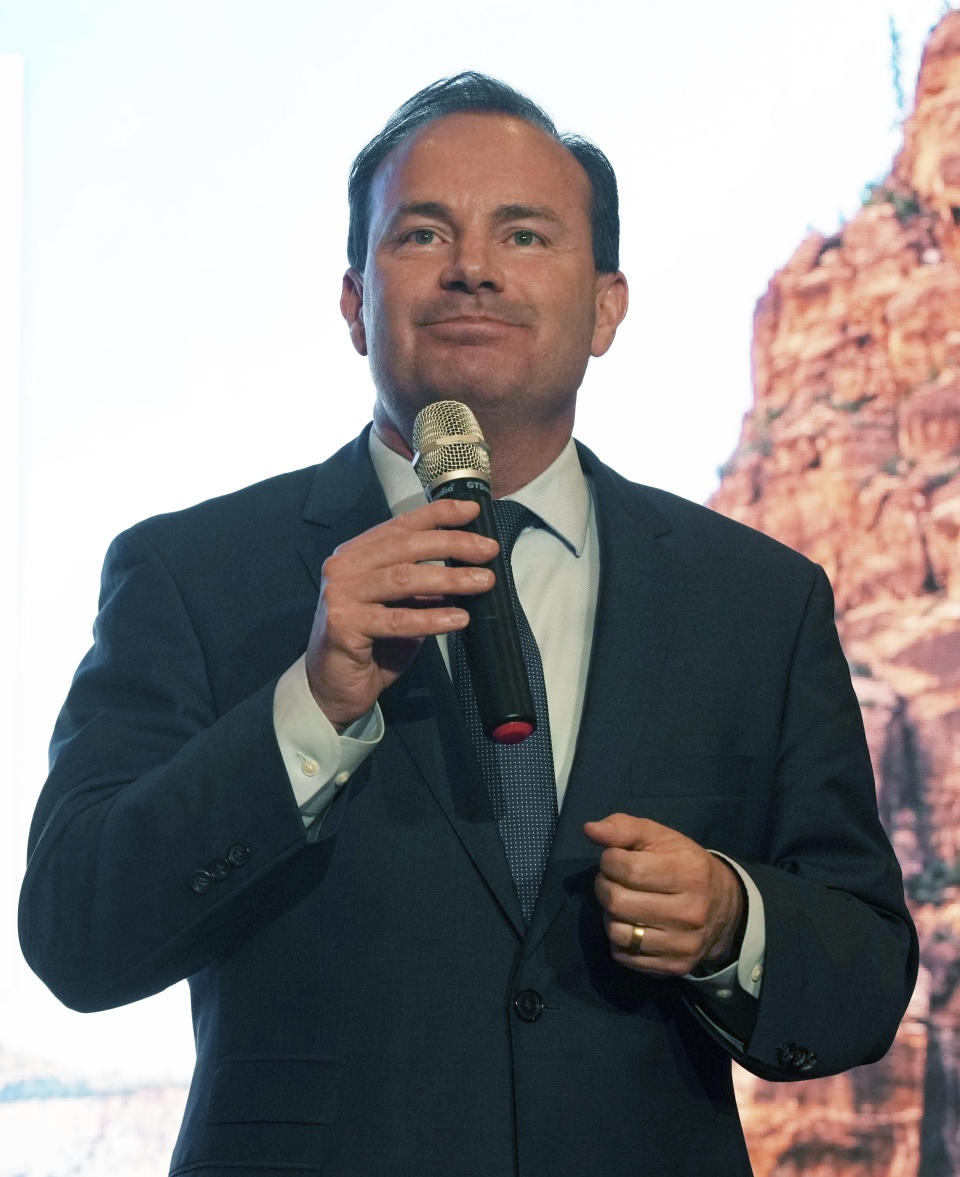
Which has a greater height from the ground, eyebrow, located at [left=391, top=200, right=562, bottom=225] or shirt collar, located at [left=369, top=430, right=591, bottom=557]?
eyebrow, located at [left=391, top=200, right=562, bottom=225]

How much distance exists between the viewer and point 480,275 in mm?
1822

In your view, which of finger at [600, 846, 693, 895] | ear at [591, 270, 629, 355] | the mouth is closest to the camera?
finger at [600, 846, 693, 895]

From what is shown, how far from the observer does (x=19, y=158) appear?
3.72m

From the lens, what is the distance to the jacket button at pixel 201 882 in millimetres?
1422

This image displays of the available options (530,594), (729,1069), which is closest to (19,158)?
(530,594)

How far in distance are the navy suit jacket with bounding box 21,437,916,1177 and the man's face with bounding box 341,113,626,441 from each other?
0.23 meters

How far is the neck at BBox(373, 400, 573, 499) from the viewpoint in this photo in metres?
1.94

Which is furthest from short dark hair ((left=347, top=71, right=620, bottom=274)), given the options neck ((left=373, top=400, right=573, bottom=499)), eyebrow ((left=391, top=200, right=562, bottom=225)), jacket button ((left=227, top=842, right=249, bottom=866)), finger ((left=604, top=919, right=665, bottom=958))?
finger ((left=604, top=919, right=665, bottom=958))

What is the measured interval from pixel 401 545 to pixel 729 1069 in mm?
854

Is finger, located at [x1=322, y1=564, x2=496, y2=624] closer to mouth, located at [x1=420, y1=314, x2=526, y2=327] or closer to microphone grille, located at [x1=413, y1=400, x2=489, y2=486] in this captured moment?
microphone grille, located at [x1=413, y1=400, x2=489, y2=486]

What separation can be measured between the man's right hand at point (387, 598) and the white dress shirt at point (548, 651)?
49mm

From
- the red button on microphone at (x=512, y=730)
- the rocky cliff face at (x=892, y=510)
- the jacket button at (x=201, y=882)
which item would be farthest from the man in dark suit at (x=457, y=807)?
the rocky cliff face at (x=892, y=510)

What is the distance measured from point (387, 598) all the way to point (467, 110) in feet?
3.35

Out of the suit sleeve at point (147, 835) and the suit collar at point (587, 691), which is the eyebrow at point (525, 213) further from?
the suit sleeve at point (147, 835)
